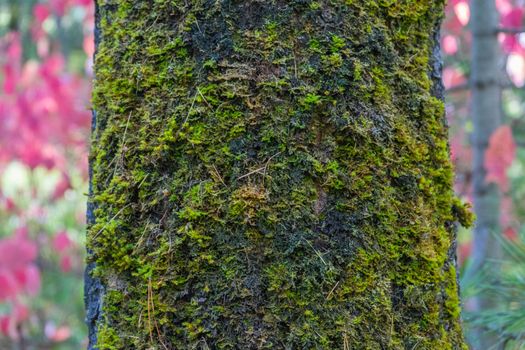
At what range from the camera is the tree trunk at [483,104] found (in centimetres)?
268

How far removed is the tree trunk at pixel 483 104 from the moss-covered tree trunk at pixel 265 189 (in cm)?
170

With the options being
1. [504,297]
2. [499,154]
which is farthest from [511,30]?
[504,297]

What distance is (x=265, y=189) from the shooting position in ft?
3.25

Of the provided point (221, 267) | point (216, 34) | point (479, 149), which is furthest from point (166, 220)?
point (479, 149)

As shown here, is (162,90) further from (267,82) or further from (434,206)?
(434,206)

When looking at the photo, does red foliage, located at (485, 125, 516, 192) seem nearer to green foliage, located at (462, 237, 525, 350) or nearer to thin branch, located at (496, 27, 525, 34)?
thin branch, located at (496, 27, 525, 34)

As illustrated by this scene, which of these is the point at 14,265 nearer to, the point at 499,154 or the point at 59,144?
the point at 59,144

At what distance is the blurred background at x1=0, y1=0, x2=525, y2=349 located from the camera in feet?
11.2

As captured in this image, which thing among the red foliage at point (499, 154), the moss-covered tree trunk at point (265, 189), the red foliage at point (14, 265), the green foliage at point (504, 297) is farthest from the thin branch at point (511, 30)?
the red foliage at point (14, 265)

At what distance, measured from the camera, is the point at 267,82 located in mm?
1009

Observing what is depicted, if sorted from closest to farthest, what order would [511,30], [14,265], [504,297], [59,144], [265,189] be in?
1. [265,189]
2. [504,297]
3. [511,30]
4. [14,265]
5. [59,144]

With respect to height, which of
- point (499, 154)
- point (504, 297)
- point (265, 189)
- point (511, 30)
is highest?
point (265, 189)

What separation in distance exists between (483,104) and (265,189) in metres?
2.06

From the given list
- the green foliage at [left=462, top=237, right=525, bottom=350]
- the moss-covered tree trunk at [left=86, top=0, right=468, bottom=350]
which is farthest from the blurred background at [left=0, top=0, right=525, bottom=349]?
the moss-covered tree trunk at [left=86, top=0, right=468, bottom=350]
